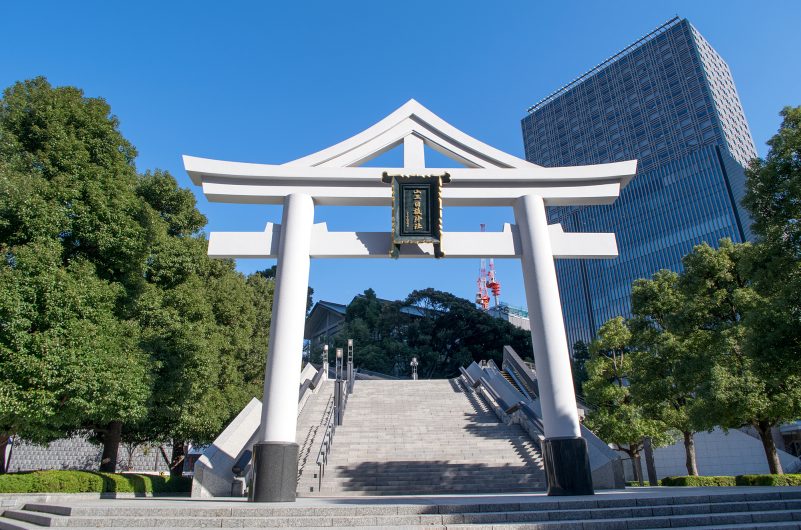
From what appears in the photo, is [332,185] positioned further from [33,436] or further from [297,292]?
[33,436]

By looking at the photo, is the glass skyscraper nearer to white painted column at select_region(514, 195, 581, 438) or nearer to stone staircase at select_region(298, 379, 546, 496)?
stone staircase at select_region(298, 379, 546, 496)

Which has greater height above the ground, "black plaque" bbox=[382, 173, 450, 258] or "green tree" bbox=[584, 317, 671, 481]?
"black plaque" bbox=[382, 173, 450, 258]

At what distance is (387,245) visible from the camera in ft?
34.6

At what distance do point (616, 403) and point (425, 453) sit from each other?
28.4 feet

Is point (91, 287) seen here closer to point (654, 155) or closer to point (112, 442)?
point (112, 442)

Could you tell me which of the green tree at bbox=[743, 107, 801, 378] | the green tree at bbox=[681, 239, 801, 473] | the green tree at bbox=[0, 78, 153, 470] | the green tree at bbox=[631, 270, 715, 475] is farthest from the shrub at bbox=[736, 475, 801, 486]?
the green tree at bbox=[0, 78, 153, 470]

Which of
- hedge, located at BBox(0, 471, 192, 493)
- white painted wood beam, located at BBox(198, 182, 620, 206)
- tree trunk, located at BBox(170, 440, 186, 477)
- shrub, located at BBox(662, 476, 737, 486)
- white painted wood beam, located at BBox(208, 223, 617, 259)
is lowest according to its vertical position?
shrub, located at BBox(662, 476, 737, 486)

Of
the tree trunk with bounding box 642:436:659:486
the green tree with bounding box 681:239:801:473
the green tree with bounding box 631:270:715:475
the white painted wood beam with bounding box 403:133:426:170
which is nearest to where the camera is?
the white painted wood beam with bounding box 403:133:426:170

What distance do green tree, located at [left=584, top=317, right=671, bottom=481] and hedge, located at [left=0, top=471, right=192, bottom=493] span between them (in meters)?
13.9

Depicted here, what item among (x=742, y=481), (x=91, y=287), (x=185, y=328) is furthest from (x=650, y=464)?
(x=91, y=287)

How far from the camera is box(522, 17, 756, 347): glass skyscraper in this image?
205ft

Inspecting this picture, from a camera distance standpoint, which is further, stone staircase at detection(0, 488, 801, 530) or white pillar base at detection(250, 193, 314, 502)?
white pillar base at detection(250, 193, 314, 502)

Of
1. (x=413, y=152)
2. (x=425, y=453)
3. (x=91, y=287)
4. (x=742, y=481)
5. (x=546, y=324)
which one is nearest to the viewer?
(x=546, y=324)

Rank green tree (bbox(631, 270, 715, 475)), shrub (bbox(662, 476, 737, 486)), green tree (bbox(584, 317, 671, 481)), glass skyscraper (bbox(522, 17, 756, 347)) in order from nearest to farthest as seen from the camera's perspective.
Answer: green tree (bbox(631, 270, 715, 475)), shrub (bbox(662, 476, 737, 486)), green tree (bbox(584, 317, 671, 481)), glass skyscraper (bbox(522, 17, 756, 347))
